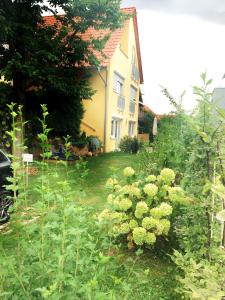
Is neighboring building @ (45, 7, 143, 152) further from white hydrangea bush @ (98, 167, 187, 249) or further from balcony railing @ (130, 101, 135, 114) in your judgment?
white hydrangea bush @ (98, 167, 187, 249)

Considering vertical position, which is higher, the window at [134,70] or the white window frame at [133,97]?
the window at [134,70]

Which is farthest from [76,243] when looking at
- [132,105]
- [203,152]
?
[132,105]

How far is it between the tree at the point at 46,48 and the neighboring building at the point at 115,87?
3020 millimetres

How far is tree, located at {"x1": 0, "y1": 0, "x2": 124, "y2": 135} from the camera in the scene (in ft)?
43.8

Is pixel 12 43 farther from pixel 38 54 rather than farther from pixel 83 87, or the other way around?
pixel 83 87

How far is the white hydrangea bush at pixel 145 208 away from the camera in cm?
575

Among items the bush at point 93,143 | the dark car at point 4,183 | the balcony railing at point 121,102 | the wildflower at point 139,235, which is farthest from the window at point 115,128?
the wildflower at point 139,235

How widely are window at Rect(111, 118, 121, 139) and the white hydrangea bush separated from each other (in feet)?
58.8

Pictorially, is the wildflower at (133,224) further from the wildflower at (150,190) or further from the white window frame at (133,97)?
the white window frame at (133,97)

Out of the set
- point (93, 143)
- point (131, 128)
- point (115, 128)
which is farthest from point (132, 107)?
point (93, 143)

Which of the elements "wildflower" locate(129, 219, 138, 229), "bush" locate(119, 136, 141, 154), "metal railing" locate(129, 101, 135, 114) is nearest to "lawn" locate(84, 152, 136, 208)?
"wildflower" locate(129, 219, 138, 229)

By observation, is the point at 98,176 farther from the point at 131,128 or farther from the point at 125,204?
the point at 131,128

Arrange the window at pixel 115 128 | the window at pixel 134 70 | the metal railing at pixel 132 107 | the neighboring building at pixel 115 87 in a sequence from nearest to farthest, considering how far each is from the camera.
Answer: the neighboring building at pixel 115 87 < the window at pixel 115 128 < the window at pixel 134 70 < the metal railing at pixel 132 107

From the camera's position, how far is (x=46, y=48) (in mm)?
13852
